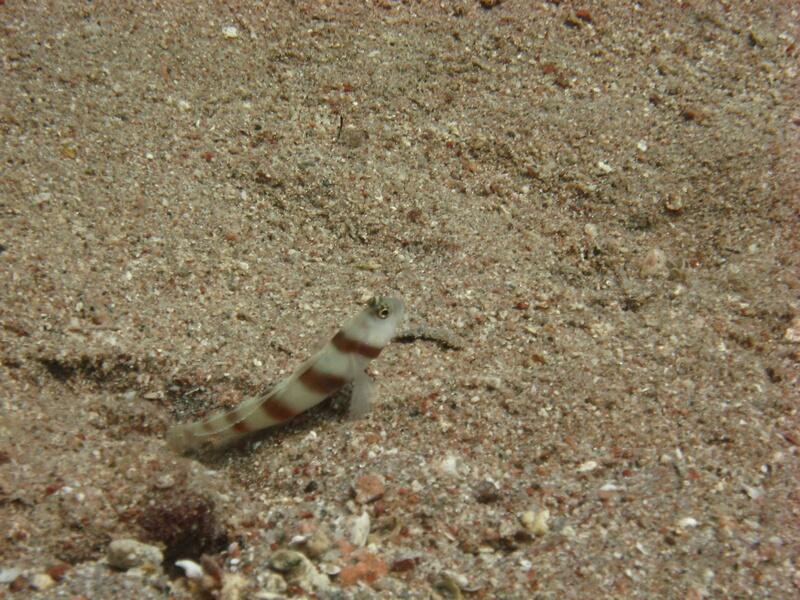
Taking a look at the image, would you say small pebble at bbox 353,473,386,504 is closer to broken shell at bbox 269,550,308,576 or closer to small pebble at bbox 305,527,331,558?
small pebble at bbox 305,527,331,558

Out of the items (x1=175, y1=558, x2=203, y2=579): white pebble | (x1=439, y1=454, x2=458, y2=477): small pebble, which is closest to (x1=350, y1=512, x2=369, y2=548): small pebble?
(x1=439, y1=454, x2=458, y2=477): small pebble

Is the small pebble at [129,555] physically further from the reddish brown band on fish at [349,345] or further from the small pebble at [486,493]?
the small pebble at [486,493]

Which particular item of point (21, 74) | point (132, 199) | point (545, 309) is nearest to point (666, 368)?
point (545, 309)

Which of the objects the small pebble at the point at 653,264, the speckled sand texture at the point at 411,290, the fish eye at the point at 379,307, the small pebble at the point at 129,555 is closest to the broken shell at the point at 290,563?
the speckled sand texture at the point at 411,290

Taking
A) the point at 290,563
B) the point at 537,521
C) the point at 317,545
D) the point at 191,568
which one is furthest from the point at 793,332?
the point at 191,568

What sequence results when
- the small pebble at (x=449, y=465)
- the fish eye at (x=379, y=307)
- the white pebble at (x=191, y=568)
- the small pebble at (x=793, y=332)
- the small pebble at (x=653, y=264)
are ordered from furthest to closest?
the small pebble at (x=653, y=264) → the small pebble at (x=793, y=332) → the fish eye at (x=379, y=307) → the small pebble at (x=449, y=465) → the white pebble at (x=191, y=568)

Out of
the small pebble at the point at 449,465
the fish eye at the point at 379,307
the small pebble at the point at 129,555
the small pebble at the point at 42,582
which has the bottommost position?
the small pebble at the point at 42,582

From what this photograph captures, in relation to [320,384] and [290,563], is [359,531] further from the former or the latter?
[320,384]
